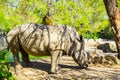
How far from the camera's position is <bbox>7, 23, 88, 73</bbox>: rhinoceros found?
9567 mm

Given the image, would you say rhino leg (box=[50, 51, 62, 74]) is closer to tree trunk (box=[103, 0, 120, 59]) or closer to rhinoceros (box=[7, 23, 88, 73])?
rhinoceros (box=[7, 23, 88, 73])

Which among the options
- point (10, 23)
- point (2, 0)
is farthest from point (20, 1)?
point (10, 23)

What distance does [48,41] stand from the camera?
9555mm

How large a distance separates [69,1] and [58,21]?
2.27 m

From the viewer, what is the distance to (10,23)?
2452 cm

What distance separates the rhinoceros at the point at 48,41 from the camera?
9567 millimetres

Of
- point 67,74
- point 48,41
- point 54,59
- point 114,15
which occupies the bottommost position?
point 67,74

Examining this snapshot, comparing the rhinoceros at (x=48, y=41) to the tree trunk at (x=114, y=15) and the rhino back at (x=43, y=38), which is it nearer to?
the rhino back at (x=43, y=38)

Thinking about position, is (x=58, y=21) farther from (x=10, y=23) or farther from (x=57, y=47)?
(x=57, y=47)

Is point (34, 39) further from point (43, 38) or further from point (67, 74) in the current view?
point (67, 74)

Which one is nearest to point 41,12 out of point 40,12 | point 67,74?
point 40,12

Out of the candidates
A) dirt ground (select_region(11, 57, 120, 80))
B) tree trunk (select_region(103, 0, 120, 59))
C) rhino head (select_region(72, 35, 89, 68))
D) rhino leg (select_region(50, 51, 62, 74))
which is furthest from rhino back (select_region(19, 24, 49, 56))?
tree trunk (select_region(103, 0, 120, 59))

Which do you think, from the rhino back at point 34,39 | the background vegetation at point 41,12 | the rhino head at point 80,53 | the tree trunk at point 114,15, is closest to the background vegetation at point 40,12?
the background vegetation at point 41,12

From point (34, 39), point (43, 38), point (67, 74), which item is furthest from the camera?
point (34, 39)
